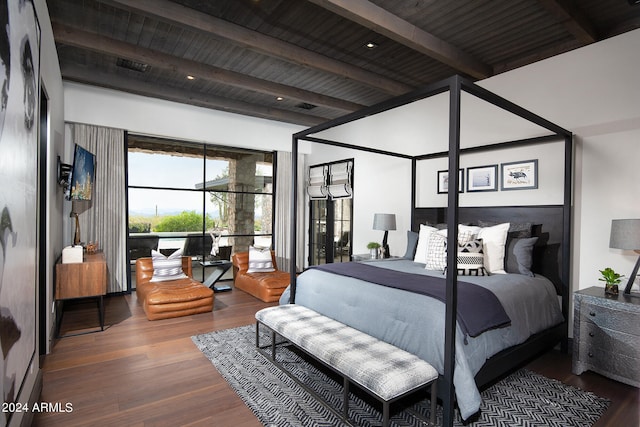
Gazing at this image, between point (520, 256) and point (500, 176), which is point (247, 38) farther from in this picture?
point (520, 256)

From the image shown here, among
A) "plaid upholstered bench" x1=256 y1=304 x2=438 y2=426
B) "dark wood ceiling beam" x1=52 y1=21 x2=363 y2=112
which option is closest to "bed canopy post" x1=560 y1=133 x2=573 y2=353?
"plaid upholstered bench" x1=256 y1=304 x2=438 y2=426

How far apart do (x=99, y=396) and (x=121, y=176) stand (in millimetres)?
3823

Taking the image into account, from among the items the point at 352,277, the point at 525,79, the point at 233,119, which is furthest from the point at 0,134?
the point at 233,119

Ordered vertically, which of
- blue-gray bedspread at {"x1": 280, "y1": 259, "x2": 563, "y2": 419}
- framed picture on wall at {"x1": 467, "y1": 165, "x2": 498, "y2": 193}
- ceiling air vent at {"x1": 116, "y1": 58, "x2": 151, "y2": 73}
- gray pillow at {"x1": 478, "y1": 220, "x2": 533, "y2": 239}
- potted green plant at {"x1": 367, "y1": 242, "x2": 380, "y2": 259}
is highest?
ceiling air vent at {"x1": 116, "y1": 58, "x2": 151, "y2": 73}

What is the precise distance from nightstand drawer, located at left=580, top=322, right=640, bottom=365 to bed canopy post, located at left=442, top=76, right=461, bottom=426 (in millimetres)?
1555

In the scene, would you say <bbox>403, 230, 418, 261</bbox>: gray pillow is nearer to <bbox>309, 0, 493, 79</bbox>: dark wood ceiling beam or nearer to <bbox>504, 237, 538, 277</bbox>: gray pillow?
<bbox>504, 237, 538, 277</bbox>: gray pillow

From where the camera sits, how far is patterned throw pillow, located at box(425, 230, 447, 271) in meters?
3.41

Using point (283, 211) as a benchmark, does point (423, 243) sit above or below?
below

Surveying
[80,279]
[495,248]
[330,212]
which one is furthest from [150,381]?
[330,212]

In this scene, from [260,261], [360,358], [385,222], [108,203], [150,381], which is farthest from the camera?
[260,261]

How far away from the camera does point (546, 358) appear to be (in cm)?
316

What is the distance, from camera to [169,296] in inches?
162

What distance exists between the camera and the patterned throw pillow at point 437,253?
341 centimetres

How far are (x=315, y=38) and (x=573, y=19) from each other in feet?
7.63
